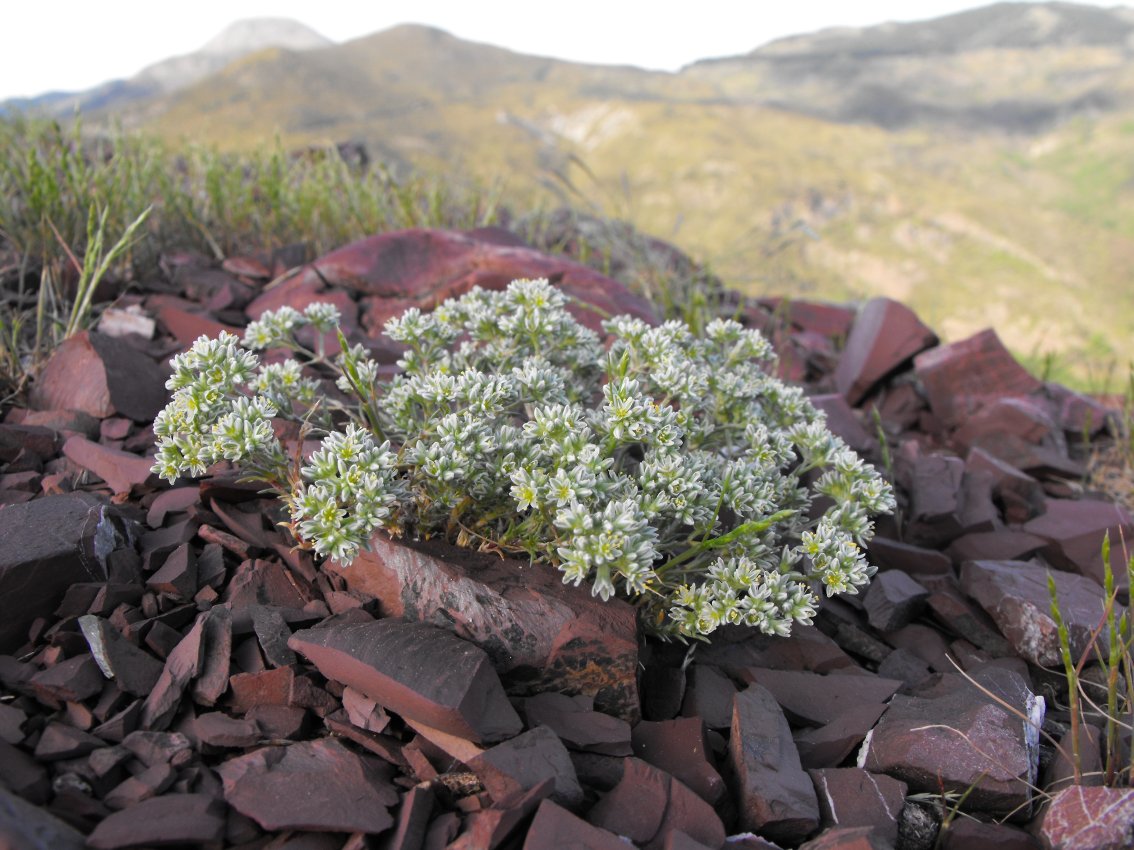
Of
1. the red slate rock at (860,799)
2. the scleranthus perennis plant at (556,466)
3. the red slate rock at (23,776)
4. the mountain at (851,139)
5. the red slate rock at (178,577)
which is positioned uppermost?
the mountain at (851,139)

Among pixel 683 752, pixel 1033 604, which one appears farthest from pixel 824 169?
pixel 683 752

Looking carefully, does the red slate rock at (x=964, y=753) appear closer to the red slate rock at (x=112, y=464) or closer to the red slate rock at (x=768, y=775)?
the red slate rock at (x=768, y=775)

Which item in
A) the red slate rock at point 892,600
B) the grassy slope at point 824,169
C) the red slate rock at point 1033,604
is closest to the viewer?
the red slate rock at point 1033,604

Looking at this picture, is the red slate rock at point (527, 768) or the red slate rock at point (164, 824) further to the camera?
the red slate rock at point (527, 768)

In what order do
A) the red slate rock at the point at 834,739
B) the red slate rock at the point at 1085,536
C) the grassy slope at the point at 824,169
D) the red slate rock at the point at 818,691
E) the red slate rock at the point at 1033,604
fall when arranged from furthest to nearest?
the grassy slope at the point at 824,169
the red slate rock at the point at 1085,536
the red slate rock at the point at 1033,604
the red slate rock at the point at 818,691
the red slate rock at the point at 834,739

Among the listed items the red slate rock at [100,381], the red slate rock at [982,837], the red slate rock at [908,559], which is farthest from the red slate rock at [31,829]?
the red slate rock at [908,559]

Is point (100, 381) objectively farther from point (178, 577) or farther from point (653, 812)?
point (653, 812)

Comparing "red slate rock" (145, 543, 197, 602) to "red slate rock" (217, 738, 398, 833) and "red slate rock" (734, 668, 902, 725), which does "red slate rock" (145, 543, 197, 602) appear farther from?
"red slate rock" (734, 668, 902, 725)
